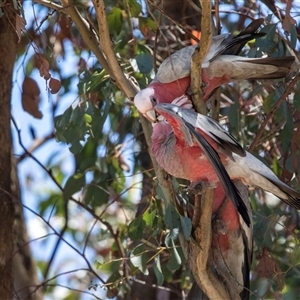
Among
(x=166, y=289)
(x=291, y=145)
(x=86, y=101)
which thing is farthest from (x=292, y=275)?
(x=86, y=101)

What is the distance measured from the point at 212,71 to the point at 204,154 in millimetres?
246

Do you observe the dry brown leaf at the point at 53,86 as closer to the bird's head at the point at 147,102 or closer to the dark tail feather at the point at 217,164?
the bird's head at the point at 147,102

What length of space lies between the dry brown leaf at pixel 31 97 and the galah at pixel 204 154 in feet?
2.31

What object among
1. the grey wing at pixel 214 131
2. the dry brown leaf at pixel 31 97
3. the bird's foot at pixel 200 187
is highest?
the dry brown leaf at pixel 31 97

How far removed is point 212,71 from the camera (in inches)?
85.2

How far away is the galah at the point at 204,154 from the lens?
1947 millimetres

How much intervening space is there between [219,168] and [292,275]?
167 cm

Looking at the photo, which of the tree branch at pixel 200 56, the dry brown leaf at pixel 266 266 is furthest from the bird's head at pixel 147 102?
the dry brown leaf at pixel 266 266

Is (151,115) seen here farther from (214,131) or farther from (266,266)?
(266,266)

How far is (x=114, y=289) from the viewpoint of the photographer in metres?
2.89

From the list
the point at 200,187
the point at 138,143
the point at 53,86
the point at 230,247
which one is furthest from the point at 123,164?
the point at 200,187

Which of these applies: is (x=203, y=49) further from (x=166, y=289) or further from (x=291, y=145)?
(x=166, y=289)

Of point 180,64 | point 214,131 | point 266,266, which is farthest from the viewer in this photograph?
point 266,266

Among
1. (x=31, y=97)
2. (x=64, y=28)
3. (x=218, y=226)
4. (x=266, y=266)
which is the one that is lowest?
(x=266, y=266)
